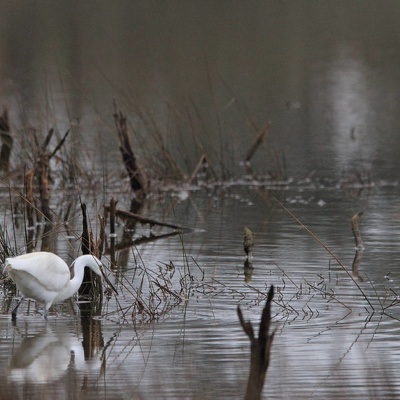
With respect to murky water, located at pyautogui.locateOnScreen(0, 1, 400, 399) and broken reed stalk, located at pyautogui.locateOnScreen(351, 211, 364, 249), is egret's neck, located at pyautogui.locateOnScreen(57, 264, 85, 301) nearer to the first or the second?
murky water, located at pyautogui.locateOnScreen(0, 1, 400, 399)

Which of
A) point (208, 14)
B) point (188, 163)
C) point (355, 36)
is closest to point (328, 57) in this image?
point (355, 36)

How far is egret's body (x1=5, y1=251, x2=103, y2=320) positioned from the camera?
884cm

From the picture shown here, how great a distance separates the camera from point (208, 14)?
54969 millimetres

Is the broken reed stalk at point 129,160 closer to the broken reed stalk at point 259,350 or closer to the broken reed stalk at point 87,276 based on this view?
the broken reed stalk at point 87,276

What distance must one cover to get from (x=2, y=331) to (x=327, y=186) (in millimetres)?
9449

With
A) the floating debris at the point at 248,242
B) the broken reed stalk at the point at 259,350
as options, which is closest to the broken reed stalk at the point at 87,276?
the floating debris at the point at 248,242

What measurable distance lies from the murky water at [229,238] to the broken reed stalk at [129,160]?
10.4 inches

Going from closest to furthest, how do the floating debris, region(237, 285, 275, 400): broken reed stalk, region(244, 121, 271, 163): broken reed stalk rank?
region(237, 285, 275, 400): broken reed stalk → the floating debris → region(244, 121, 271, 163): broken reed stalk

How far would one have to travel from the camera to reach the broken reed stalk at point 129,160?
1631cm

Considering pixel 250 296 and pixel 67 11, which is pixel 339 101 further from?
pixel 67 11

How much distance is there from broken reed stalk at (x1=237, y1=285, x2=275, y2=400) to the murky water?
11 centimetres

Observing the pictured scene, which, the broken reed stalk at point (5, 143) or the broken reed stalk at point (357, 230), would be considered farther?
the broken reed stalk at point (5, 143)

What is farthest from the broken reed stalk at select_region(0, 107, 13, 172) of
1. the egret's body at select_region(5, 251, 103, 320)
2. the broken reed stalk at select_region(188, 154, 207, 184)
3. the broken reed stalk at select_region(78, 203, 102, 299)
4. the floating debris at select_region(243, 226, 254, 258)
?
the egret's body at select_region(5, 251, 103, 320)

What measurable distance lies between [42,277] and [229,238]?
4.72 meters
